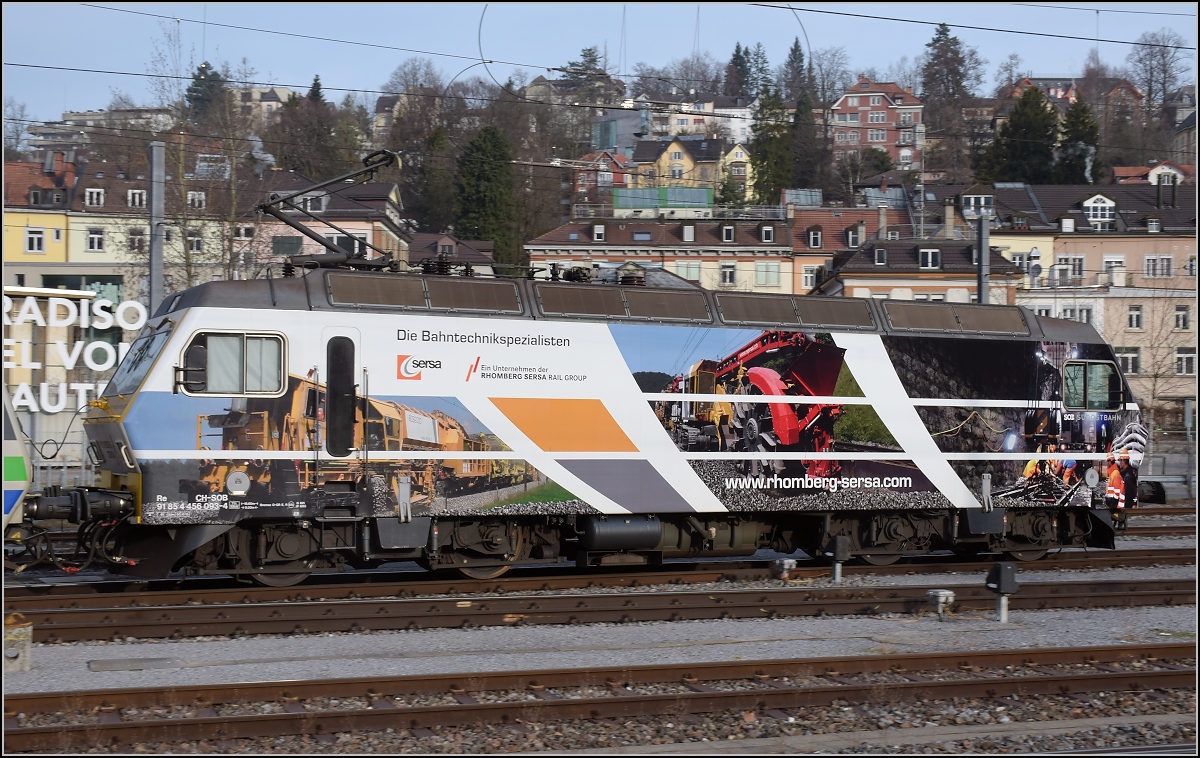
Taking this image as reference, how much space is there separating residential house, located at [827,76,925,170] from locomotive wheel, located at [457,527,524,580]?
293ft

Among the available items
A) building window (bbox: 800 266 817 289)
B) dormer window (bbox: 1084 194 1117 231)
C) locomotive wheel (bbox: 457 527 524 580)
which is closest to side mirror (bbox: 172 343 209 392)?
locomotive wheel (bbox: 457 527 524 580)

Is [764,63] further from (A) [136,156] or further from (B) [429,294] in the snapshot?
(B) [429,294]

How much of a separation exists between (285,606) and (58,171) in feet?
171

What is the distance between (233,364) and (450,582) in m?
3.62

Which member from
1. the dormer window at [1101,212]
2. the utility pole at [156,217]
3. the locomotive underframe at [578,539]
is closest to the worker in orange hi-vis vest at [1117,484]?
the locomotive underframe at [578,539]

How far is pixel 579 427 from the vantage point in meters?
13.4

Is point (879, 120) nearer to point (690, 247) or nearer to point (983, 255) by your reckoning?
point (690, 247)

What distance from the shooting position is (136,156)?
108 ft

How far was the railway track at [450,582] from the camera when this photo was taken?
12.1 meters

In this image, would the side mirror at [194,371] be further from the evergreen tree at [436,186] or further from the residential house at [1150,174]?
the residential house at [1150,174]

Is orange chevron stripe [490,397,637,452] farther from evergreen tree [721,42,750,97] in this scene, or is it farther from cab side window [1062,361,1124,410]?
evergreen tree [721,42,750,97]

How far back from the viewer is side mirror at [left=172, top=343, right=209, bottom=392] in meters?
11.8

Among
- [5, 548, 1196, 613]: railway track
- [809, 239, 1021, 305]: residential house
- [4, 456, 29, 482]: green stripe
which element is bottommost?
[5, 548, 1196, 613]: railway track

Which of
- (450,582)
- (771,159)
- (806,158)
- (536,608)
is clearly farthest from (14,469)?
(806,158)
